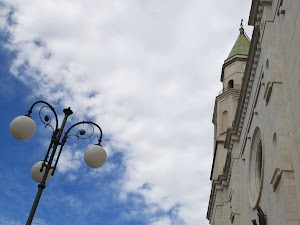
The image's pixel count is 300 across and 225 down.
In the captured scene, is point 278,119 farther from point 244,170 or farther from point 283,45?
point 244,170

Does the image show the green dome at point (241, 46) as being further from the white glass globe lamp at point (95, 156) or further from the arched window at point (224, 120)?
the white glass globe lamp at point (95, 156)

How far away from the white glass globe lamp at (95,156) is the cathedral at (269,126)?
6.71m

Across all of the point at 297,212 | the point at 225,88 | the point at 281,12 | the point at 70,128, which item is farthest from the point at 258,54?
the point at 225,88

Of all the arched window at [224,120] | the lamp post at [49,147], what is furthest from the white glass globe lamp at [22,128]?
the arched window at [224,120]

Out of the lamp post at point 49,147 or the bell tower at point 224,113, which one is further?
the bell tower at point 224,113

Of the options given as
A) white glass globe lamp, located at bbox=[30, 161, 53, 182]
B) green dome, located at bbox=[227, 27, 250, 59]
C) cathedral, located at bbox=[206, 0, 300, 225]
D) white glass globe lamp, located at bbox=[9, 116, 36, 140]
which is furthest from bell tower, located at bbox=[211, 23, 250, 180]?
white glass globe lamp, located at bbox=[9, 116, 36, 140]

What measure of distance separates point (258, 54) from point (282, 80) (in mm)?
3644

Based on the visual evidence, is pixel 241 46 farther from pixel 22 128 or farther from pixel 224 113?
pixel 22 128

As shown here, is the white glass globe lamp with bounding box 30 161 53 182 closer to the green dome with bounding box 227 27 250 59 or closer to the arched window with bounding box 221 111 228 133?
the arched window with bounding box 221 111 228 133

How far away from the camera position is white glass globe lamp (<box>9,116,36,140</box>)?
33.5 ft

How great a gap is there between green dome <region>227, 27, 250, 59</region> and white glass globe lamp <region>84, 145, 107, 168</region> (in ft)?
89.1

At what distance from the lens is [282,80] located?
16.2 meters

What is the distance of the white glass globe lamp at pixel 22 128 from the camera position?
10.2m

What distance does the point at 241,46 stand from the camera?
36906 millimetres
